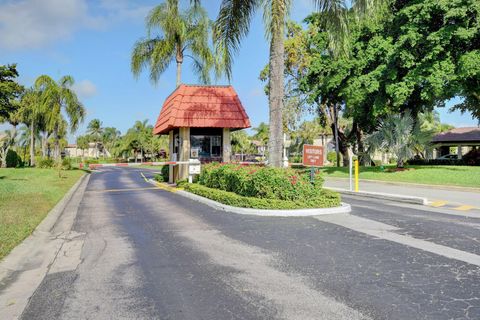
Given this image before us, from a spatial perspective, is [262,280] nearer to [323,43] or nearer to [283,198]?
[283,198]

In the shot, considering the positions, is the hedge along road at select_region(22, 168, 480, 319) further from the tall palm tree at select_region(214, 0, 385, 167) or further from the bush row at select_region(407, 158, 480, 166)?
the bush row at select_region(407, 158, 480, 166)

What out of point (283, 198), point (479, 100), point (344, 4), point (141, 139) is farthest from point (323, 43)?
point (141, 139)

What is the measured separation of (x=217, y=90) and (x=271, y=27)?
9414 mm

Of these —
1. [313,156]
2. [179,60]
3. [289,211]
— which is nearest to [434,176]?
[313,156]

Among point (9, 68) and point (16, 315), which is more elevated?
point (9, 68)

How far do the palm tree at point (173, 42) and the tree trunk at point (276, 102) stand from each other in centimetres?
1286

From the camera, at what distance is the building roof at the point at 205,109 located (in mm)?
18859

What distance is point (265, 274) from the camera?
513 cm

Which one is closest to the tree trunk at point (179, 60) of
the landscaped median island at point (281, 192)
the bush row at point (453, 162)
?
the landscaped median island at point (281, 192)

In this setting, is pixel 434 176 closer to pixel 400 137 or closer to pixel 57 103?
pixel 400 137

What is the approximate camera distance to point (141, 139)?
89938 mm

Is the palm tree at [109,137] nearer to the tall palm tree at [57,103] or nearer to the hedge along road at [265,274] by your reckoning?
the tall palm tree at [57,103]

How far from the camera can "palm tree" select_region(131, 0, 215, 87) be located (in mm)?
23297

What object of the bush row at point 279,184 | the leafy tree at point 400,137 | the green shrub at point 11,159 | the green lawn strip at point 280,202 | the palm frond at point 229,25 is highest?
the palm frond at point 229,25
